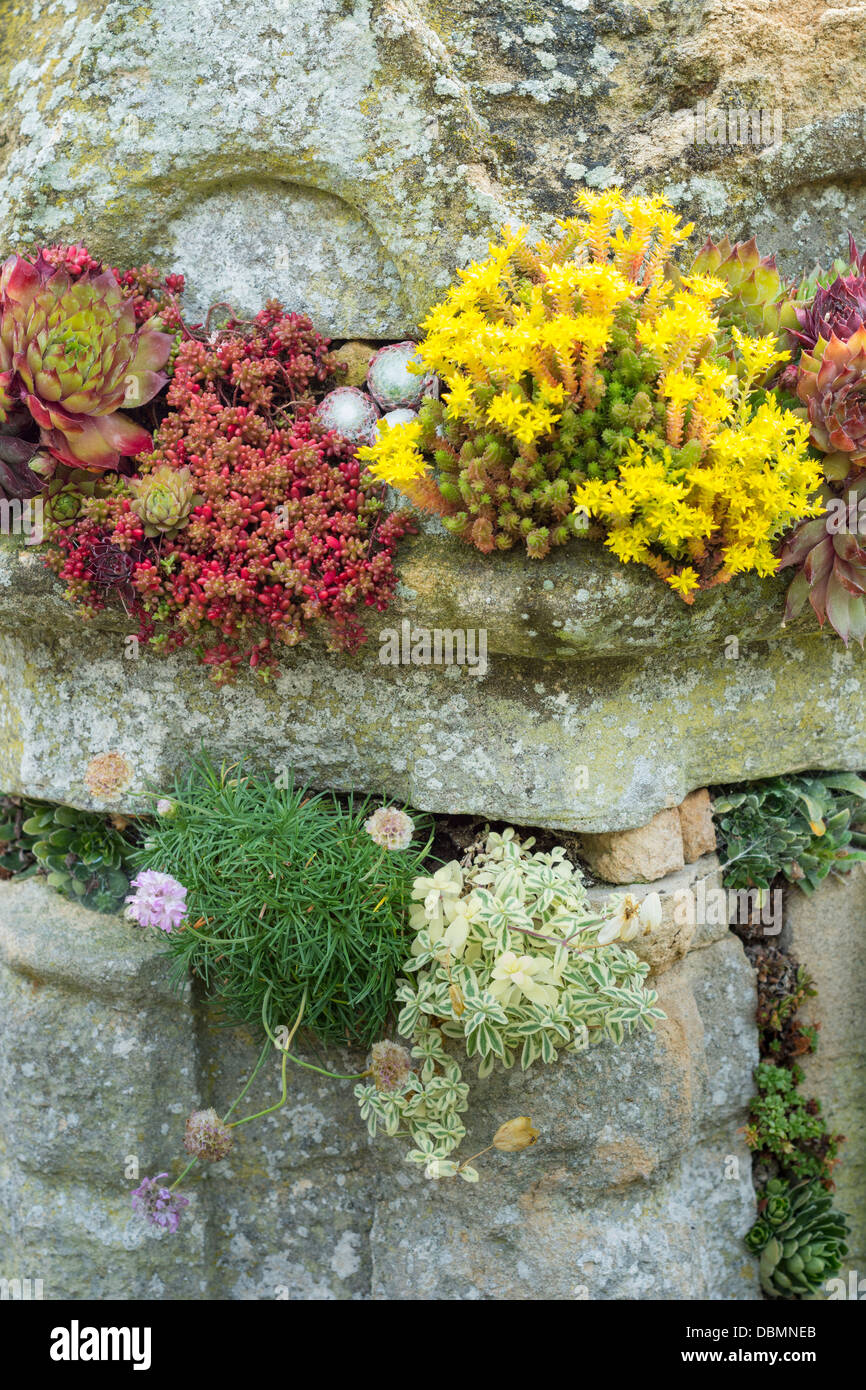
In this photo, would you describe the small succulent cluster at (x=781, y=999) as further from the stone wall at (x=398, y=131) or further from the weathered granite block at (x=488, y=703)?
the stone wall at (x=398, y=131)

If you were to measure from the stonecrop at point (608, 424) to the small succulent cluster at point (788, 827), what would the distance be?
41.9 inches

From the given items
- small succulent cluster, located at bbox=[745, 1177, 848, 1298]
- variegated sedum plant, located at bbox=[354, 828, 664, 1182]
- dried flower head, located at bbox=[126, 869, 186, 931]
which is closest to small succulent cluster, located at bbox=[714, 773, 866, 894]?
variegated sedum plant, located at bbox=[354, 828, 664, 1182]

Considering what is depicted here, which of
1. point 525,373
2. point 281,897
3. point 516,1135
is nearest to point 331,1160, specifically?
point 516,1135

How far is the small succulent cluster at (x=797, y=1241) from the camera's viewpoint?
3.38 meters

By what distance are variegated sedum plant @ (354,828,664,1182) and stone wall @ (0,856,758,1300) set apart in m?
0.21

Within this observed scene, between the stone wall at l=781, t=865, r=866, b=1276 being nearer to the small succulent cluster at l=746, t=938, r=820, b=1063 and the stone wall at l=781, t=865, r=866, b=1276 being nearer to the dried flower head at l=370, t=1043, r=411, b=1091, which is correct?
the small succulent cluster at l=746, t=938, r=820, b=1063

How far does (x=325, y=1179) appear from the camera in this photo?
136 inches

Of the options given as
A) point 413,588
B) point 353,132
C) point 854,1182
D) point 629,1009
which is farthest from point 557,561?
point 854,1182

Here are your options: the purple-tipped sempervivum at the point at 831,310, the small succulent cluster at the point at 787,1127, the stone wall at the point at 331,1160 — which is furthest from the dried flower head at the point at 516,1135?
the purple-tipped sempervivum at the point at 831,310

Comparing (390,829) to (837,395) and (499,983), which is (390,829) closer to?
(499,983)

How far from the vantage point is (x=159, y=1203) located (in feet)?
10.4

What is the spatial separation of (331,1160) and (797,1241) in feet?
5.19

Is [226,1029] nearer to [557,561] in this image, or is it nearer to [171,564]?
[171,564]

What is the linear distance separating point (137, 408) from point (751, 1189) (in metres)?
3.26
